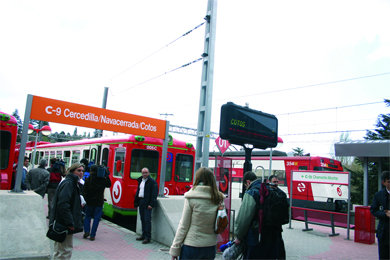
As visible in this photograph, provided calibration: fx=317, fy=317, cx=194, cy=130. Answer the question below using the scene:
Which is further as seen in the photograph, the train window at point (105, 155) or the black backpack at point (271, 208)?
the train window at point (105, 155)

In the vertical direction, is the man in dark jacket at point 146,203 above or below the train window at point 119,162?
below

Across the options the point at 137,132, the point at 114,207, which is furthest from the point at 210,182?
the point at 114,207

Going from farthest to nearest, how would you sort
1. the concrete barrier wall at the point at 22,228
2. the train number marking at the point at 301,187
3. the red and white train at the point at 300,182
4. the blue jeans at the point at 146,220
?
the train number marking at the point at 301,187, the red and white train at the point at 300,182, the blue jeans at the point at 146,220, the concrete barrier wall at the point at 22,228

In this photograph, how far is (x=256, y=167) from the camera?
724 inches

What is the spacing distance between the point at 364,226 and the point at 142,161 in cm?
674

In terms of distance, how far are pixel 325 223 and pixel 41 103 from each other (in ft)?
28.0

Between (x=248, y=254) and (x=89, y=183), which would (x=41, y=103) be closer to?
(x=89, y=183)

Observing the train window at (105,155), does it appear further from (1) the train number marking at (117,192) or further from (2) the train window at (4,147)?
(2) the train window at (4,147)

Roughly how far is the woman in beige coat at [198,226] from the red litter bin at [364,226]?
698cm

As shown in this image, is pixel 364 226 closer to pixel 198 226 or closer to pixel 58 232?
pixel 198 226

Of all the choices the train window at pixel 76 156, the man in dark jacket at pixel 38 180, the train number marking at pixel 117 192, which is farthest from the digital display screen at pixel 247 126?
the train window at pixel 76 156

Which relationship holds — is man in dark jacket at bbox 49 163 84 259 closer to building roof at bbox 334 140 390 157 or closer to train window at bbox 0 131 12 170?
train window at bbox 0 131 12 170

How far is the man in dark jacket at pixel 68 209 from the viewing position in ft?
13.7

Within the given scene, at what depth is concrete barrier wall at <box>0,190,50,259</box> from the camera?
4543 millimetres
